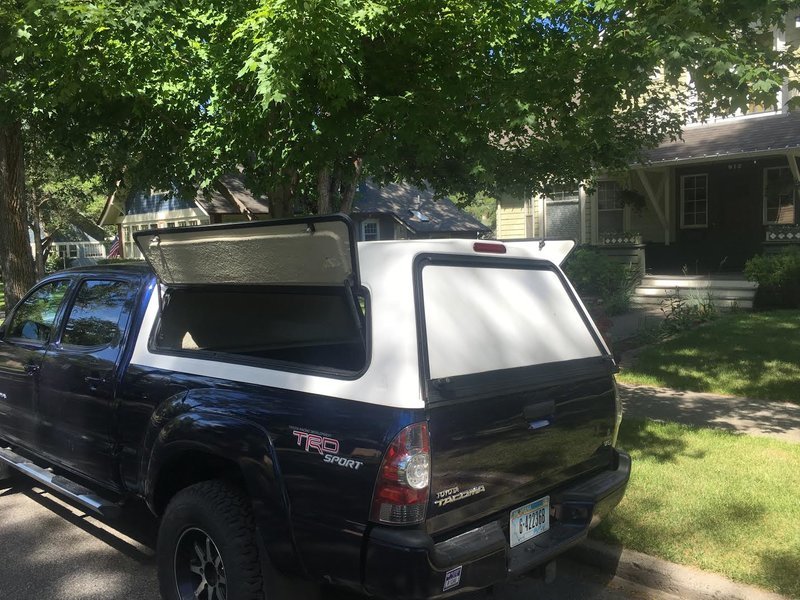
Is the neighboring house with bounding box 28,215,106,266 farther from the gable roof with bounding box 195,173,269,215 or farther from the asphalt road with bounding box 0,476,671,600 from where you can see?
the asphalt road with bounding box 0,476,671,600

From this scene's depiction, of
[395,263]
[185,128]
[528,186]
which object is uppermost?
[185,128]

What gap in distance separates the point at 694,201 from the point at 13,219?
584 inches

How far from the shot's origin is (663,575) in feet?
11.7

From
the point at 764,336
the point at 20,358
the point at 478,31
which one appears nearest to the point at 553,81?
the point at 478,31

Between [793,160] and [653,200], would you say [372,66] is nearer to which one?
[793,160]

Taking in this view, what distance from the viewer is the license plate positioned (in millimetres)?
2807

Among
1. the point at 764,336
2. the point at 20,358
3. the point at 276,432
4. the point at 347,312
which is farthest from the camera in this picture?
the point at 764,336

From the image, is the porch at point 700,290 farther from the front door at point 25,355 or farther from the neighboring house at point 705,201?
the front door at point 25,355

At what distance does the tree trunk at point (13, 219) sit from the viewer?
30.8ft

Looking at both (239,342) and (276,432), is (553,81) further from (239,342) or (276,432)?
(276,432)

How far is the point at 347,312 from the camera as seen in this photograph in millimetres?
4211

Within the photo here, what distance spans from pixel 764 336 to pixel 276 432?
354 inches

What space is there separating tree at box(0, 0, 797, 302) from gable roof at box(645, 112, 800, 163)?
8387 mm

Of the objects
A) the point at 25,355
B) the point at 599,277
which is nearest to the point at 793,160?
the point at 599,277
